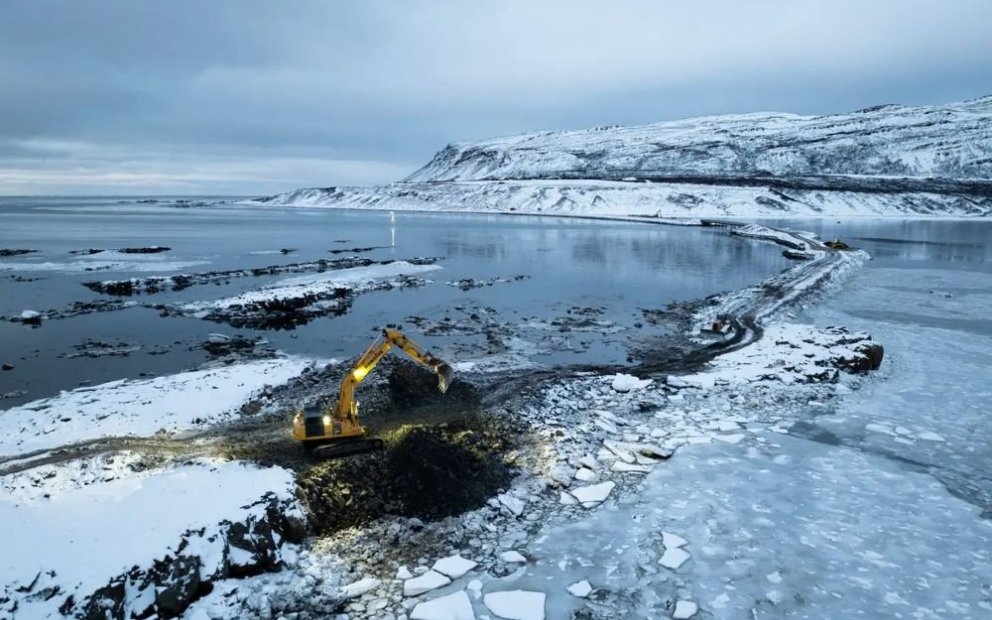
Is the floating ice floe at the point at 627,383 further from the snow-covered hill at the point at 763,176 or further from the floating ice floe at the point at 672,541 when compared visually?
the snow-covered hill at the point at 763,176

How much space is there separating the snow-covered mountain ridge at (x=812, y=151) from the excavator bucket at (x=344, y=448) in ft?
466

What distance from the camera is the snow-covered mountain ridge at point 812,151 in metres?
147

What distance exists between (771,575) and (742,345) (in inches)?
534

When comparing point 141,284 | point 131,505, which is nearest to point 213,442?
point 131,505

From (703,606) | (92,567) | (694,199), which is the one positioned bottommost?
(703,606)

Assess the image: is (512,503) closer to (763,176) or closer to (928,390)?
(928,390)

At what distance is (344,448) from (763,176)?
155836 millimetres

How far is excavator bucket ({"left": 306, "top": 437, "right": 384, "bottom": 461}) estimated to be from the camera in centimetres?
1141

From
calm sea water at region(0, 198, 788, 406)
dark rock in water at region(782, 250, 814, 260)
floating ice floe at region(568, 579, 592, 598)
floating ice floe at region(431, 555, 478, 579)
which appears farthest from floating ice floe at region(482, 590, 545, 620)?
dark rock in water at region(782, 250, 814, 260)

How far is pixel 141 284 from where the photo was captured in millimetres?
33094

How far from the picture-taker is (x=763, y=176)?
147 meters

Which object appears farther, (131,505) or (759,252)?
(759,252)

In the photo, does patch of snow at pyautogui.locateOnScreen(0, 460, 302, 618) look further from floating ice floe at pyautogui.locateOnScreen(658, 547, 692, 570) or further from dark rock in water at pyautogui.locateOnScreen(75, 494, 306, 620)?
floating ice floe at pyautogui.locateOnScreen(658, 547, 692, 570)

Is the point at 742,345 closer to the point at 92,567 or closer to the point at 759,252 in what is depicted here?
the point at 92,567
